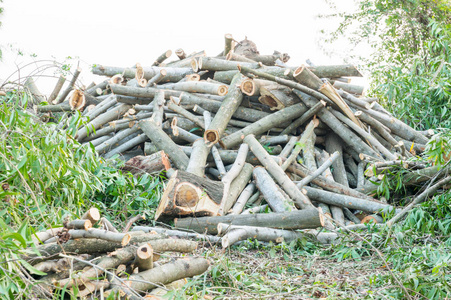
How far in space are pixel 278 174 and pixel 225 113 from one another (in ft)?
4.85

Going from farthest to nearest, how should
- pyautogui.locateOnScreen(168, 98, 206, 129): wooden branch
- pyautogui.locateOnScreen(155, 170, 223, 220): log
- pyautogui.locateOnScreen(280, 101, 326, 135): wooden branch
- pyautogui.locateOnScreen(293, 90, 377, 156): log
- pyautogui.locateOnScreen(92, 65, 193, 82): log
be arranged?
pyautogui.locateOnScreen(92, 65, 193, 82): log
pyautogui.locateOnScreen(168, 98, 206, 129): wooden branch
pyautogui.locateOnScreen(280, 101, 326, 135): wooden branch
pyautogui.locateOnScreen(293, 90, 377, 156): log
pyautogui.locateOnScreen(155, 170, 223, 220): log

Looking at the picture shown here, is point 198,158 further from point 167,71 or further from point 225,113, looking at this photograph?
point 167,71

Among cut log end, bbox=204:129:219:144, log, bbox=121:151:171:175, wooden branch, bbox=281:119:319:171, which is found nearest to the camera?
log, bbox=121:151:171:175

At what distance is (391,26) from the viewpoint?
534 inches

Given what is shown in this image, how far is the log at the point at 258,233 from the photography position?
483 centimetres

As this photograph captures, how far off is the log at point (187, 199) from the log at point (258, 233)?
1.66 ft

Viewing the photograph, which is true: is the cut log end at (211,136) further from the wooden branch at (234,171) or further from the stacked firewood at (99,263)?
the stacked firewood at (99,263)

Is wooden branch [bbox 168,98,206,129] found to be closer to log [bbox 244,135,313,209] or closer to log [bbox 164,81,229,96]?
log [bbox 164,81,229,96]

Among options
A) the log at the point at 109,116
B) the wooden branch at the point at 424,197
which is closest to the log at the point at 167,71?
the log at the point at 109,116

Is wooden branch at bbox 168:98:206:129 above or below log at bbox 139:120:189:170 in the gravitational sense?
above

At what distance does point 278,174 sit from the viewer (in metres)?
6.36

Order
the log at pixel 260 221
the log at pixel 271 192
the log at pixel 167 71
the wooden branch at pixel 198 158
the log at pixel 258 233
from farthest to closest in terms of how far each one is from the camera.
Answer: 1. the log at pixel 167 71
2. the wooden branch at pixel 198 158
3. the log at pixel 271 192
4. the log at pixel 260 221
5. the log at pixel 258 233

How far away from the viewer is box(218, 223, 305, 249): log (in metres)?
4.83

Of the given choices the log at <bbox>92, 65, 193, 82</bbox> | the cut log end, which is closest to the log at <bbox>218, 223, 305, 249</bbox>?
the cut log end
